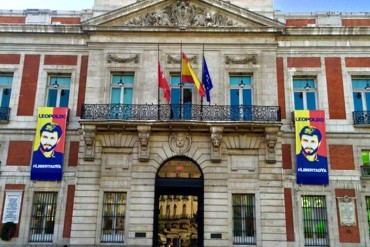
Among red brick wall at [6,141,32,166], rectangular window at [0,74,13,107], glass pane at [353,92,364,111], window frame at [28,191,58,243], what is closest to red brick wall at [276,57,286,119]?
glass pane at [353,92,364,111]

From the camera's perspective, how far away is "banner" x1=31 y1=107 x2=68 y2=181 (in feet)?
60.4

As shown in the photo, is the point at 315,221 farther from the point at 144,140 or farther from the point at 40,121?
the point at 40,121

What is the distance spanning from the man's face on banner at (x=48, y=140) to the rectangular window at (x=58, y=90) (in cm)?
162

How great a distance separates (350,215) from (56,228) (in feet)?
40.4

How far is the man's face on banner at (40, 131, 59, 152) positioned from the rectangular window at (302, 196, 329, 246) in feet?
36.4

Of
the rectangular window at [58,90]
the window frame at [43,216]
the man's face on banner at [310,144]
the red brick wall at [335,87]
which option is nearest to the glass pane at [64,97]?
the rectangular window at [58,90]

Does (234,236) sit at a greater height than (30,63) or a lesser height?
lesser

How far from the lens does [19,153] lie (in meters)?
18.9

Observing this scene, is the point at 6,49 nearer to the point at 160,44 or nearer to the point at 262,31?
the point at 160,44

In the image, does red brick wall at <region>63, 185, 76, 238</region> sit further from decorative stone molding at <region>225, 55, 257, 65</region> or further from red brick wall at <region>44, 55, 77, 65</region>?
decorative stone molding at <region>225, 55, 257, 65</region>

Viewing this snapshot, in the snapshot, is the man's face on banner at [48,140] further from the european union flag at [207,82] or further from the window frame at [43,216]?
the european union flag at [207,82]

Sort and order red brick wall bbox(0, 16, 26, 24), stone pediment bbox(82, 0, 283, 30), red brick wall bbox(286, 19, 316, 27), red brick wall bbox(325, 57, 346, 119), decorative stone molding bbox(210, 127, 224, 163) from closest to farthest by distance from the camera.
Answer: decorative stone molding bbox(210, 127, 224, 163), red brick wall bbox(325, 57, 346, 119), stone pediment bbox(82, 0, 283, 30), red brick wall bbox(286, 19, 316, 27), red brick wall bbox(0, 16, 26, 24)

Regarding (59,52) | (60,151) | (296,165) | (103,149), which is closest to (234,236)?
(296,165)

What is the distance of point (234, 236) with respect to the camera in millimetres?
17750
